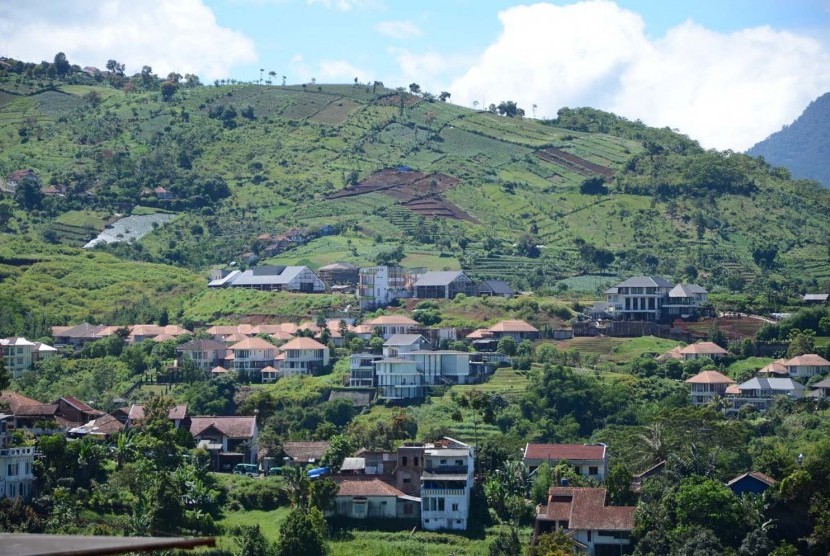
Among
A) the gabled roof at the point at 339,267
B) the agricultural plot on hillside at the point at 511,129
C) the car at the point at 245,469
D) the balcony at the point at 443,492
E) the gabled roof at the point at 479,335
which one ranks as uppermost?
the agricultural plot on hillside at the point at 511,129

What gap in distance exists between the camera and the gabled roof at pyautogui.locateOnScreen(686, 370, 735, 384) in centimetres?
7331

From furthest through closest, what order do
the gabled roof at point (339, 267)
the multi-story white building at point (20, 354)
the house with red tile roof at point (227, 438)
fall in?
the gabled roof at point (339, 267) → the multi-story white building at point (20, 354) → the house with red tile roof at point (227, 438)

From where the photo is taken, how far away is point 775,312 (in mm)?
90938

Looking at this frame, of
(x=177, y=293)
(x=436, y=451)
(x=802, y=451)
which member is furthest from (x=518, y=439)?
(x=177, y=293)

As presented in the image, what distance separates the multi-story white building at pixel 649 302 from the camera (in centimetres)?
9012

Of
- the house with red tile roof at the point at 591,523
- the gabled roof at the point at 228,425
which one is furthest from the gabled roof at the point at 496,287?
the house with red tile roof at the point at 591,523

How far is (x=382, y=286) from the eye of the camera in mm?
97000

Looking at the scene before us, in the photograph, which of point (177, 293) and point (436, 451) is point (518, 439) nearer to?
point (436, 451)

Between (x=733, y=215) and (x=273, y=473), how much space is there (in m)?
85.9

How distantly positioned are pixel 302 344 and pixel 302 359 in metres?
1.17

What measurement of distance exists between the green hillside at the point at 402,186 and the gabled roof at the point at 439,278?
8.14 metres

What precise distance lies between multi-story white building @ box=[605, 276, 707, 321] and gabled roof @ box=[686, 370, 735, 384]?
15530 millimetres

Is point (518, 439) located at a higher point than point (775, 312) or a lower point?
lower

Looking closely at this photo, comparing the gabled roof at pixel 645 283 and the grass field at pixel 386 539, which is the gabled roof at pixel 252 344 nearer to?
the gabled roof at pixel 645 283
